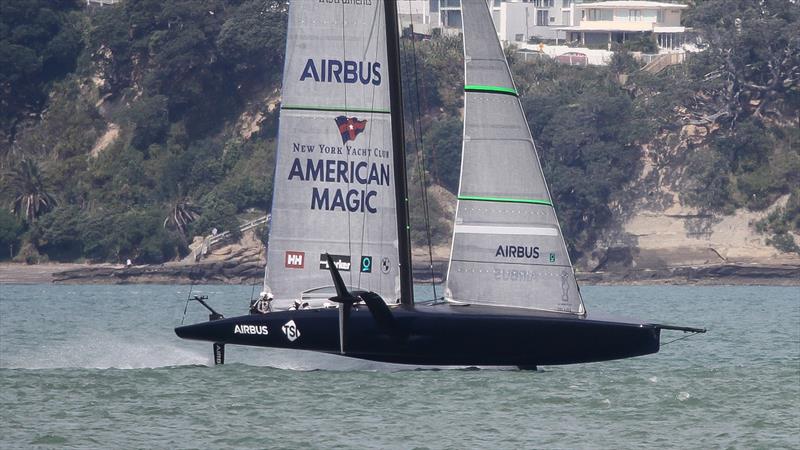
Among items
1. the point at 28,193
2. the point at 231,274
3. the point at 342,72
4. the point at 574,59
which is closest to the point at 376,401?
the point at 342,72

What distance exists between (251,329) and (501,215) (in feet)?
14.5

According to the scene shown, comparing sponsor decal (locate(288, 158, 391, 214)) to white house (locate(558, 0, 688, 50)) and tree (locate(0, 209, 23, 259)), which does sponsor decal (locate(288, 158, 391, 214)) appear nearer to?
tree (locate(0, 209, 23, 259))

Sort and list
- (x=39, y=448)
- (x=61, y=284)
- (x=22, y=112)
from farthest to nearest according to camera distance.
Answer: (x=22, y=112) < (x=61, y=284) < (x=39, y=448)

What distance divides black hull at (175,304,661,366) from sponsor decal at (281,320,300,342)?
0.02 metres

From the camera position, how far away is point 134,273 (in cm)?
9062

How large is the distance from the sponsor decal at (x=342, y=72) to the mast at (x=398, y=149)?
28 cm

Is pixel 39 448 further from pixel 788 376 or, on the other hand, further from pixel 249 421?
pixel 788 376

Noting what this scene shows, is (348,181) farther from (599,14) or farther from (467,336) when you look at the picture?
(599,14)

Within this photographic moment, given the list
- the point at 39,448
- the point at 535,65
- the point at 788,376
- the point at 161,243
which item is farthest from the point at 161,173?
the point at 39,448

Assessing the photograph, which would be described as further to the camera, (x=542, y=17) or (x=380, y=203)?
(x=542, y=17)

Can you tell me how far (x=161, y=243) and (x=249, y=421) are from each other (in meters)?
68.3

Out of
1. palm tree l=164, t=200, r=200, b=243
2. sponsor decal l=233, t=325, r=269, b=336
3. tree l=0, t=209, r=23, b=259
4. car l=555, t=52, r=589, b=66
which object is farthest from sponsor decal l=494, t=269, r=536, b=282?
car l=555, t=52, r=589, b=66

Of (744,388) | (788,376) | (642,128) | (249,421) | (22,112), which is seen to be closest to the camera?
(249,421)

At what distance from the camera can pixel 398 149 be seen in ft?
89.7
